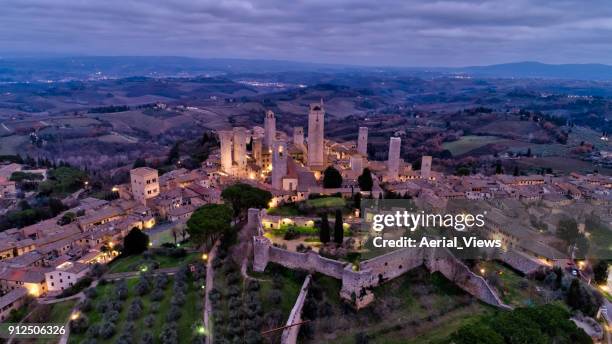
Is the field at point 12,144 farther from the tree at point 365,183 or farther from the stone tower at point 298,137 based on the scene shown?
the tree at point 365,183

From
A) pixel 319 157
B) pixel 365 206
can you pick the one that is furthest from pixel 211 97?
pixel 365 206

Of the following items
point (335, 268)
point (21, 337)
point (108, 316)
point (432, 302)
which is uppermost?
point (335, 268)

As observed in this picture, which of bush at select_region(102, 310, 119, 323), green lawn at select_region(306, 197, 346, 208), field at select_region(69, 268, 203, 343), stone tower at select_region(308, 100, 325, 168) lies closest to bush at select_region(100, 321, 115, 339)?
field at select_region(69, 268, 203, 343)

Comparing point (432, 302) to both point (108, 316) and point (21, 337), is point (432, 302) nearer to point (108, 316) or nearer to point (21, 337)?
point (108, 316)

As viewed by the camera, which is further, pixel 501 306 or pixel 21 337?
pixel 21 337

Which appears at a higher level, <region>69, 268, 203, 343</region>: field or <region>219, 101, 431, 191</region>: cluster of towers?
<region>219, 101, 431, 191</region>: cluster of towers

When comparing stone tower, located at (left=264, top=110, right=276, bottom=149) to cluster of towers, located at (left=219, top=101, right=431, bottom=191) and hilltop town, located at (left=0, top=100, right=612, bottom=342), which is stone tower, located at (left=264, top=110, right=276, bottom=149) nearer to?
cluster of towers, located at (left=219, top=101, right=431, bottom=191)
